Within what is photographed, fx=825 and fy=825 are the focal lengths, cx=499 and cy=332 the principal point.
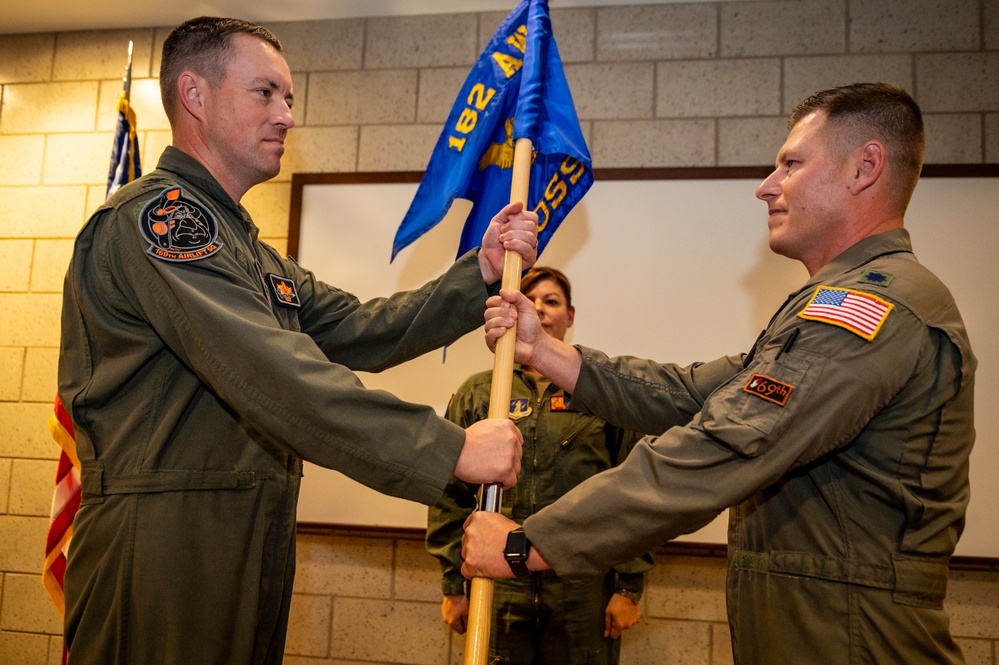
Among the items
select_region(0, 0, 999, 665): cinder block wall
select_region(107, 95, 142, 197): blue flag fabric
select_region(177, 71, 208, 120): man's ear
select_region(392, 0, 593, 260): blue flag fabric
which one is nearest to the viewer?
select_region(177, 71, 208, 120): man's ear

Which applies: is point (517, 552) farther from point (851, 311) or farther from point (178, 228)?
point (178, 228)

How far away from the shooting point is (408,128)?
157 inches

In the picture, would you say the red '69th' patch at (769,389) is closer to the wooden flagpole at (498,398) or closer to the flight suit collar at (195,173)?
the wooden flagpole at (498,398)

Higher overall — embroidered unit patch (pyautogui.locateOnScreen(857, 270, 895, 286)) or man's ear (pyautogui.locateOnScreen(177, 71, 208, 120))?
man's ear (pyautogui.locateOnScreen(177, 71, 208, 120))

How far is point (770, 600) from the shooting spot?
158 cm

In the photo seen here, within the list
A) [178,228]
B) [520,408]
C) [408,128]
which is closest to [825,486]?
[178,228]

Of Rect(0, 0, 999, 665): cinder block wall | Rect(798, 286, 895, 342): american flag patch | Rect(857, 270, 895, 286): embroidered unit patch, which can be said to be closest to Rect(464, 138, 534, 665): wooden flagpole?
Rect(798, 286, 895, 342): american flag patch

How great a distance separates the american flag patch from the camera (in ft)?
4.89

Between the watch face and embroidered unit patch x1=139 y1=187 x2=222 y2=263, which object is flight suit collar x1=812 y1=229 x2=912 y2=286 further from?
embroidered unit patch x1=139 y1=187 x2=222 y2=263

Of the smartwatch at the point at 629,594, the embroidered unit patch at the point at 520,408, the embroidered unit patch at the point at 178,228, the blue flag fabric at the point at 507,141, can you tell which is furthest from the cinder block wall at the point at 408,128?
the embroidered unit patch at the point at 178,228

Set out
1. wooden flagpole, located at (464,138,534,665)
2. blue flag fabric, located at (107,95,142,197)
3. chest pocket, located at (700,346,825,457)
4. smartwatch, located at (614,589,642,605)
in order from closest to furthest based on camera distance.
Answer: chest pocket, located at (700,346,825,457) < wooden flagpole, located at (464,138,534,665) < smartwatch, located at (614,589,642,605) < blue flag fabric, located at (107,95,142,197)

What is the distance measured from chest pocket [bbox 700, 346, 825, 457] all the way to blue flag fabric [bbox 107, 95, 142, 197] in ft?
9.43

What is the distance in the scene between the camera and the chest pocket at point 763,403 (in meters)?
1.47

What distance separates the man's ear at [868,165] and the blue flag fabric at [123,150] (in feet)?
9.43
